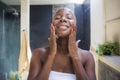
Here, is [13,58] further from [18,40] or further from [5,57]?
[18,40]

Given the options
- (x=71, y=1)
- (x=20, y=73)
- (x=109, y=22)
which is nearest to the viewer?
(x=109, y=22)

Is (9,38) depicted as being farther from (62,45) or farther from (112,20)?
(62,45)

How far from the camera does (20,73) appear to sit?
284 cm

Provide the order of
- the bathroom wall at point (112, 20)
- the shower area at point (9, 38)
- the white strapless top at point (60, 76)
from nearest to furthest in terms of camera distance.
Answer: the white strapless top at point (60, 76), the bathroom wall at point (112, 20), the shower area at point (9, 38)

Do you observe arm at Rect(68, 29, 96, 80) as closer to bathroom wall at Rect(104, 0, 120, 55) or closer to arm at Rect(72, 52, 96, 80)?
arm at Rect(72, 52, 96, 80)

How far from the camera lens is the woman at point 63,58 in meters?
0.56

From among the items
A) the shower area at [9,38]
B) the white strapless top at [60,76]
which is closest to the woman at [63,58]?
the white strapless top at [60,76]

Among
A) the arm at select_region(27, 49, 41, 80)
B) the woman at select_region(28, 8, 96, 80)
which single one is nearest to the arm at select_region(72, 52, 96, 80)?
the woman at select_region(28, 8, 96, 80)

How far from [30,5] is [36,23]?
360mm

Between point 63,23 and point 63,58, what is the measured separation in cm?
12

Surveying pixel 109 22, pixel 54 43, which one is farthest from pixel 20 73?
pixel 54 43

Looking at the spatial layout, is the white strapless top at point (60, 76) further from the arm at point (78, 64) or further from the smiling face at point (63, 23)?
the smiling face at point (63, 23)

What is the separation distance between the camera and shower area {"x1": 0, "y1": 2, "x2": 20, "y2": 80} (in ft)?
10.9

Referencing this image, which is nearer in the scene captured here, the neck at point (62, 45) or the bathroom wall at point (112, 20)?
the neck at point (62, 45)
